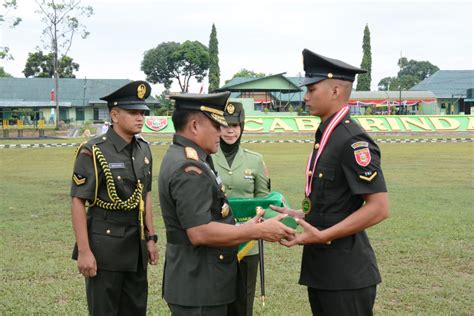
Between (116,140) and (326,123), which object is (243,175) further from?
(326,123)

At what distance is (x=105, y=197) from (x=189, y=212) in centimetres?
129

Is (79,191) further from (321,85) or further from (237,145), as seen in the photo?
(321,85)

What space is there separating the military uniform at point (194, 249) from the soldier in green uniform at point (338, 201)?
1.27 ft

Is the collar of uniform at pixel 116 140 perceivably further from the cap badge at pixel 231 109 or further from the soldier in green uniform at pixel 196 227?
the soldier in green uniform at pixel 196 227

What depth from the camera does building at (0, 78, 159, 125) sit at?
194ft

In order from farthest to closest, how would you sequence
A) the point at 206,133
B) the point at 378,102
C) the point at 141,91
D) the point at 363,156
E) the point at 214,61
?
the point at 214,61 < the point at 378,102 < the point at 141,91 < the point at 206,133 < the point at 363,156

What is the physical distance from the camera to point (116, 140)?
4008 millimetres

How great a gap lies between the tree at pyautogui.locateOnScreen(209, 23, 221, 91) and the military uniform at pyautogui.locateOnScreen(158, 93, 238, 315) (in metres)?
60.7

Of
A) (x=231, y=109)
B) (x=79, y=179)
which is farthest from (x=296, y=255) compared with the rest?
(x=79, y=179)

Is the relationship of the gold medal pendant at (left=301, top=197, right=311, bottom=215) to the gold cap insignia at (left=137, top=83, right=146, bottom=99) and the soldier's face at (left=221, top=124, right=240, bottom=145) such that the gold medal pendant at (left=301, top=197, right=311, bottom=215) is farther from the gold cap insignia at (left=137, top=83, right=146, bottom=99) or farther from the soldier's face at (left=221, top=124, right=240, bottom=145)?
the gold cap insignia at (left=137, top=83, right=146, bottom=99)

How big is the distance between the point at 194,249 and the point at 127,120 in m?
1.45

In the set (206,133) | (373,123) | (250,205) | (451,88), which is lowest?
(250,205)

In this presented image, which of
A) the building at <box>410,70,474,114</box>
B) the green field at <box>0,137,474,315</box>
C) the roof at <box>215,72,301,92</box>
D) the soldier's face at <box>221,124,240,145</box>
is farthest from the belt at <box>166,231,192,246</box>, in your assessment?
the building at <box>410,70,474,114</box>

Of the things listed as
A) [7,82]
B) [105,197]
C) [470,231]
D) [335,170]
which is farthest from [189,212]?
[7,82]
